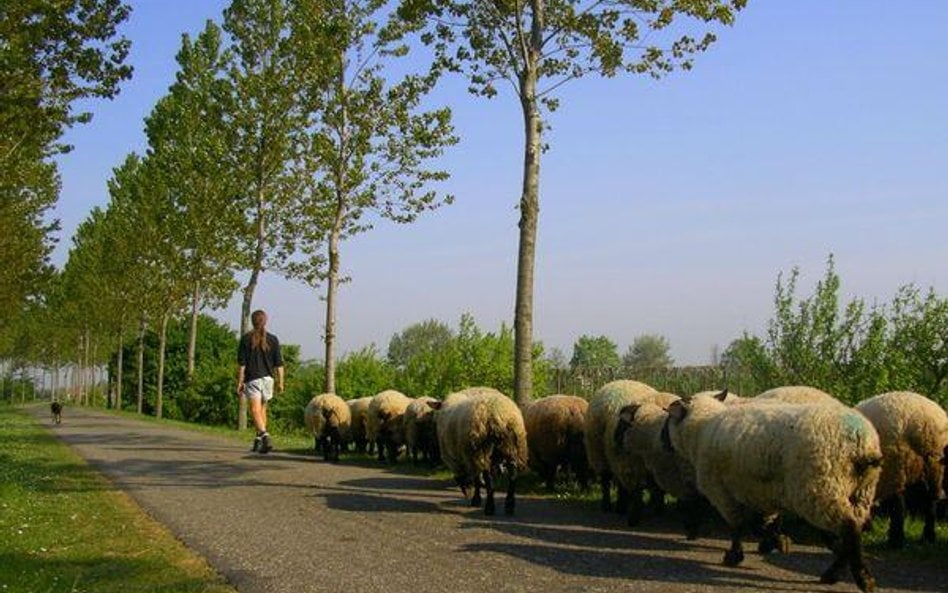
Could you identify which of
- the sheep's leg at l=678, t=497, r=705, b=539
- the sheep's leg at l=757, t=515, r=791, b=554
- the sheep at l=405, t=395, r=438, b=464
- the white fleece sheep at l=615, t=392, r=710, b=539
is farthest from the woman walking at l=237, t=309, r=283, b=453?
the sheep's leg at l=757, t=515, r=791, b=554

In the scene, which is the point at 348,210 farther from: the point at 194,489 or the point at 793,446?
the point at 793,446

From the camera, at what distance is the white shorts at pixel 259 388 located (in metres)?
14.7

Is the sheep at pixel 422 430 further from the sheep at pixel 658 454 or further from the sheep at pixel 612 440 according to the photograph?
the sheep at pixel 658 454

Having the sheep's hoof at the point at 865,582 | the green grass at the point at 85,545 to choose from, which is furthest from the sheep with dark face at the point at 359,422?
the sheep's hoof at the point at 865,582

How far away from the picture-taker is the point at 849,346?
1507 cm

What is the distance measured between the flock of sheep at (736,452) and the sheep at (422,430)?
2.46m

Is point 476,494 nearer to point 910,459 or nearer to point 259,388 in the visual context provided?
point 910,459

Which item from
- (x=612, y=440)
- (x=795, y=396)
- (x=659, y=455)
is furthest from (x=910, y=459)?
(x=612, y=440)

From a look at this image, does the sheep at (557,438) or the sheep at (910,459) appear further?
the sheep at (557,438)

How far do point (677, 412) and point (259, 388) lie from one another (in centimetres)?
842

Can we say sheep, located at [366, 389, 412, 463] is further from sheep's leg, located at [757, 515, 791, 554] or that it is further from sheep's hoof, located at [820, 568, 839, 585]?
sheep's hoof, located at [820, 568, 839, 585]

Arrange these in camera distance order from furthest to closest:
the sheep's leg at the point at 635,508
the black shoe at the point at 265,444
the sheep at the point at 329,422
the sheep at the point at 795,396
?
the sheep at the point at 329,422 → the black shoe at the point at 265,444 → the sheep's leg at the point at 635,508 → the sheep at the point at 795,396

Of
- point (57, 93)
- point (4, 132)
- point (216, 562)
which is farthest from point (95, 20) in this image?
point (216, 562)

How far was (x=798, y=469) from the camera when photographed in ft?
21.3
